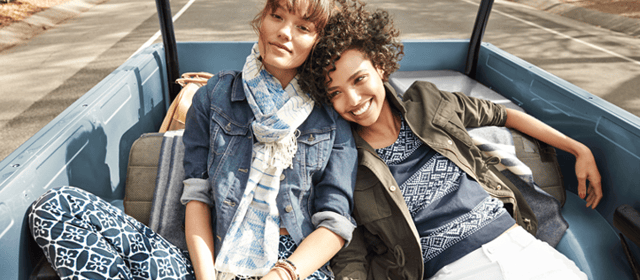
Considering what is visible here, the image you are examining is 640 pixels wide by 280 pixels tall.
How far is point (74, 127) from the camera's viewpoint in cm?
158

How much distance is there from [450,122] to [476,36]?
4.28 ft

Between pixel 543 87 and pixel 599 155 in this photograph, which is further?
pixel 543 87

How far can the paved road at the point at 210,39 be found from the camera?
14.5 ft

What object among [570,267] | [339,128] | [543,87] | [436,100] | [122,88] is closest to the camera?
[570,267]

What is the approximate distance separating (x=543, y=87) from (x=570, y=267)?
106 centimetres

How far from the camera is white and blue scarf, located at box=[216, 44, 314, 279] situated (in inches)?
54.1

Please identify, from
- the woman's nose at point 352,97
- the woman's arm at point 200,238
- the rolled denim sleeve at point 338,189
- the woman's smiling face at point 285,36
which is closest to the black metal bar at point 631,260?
the rolled denim sleeve at point 338,189

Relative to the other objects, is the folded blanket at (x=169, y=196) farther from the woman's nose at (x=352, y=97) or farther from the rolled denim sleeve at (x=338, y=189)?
the woman's nose at (x=352, y=97)

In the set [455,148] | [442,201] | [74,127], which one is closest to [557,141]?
[455,148]

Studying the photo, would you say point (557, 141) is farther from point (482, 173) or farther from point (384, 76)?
point (384, 76)

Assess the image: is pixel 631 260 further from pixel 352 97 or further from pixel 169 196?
pixel 169 196

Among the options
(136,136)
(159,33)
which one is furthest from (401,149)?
(159,33)

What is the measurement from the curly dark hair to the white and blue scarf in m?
0.10

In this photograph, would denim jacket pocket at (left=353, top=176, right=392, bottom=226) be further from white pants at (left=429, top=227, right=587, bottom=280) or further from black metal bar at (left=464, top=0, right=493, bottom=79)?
black metal bar at (left=464, top=0, right=493, bottom=79)
